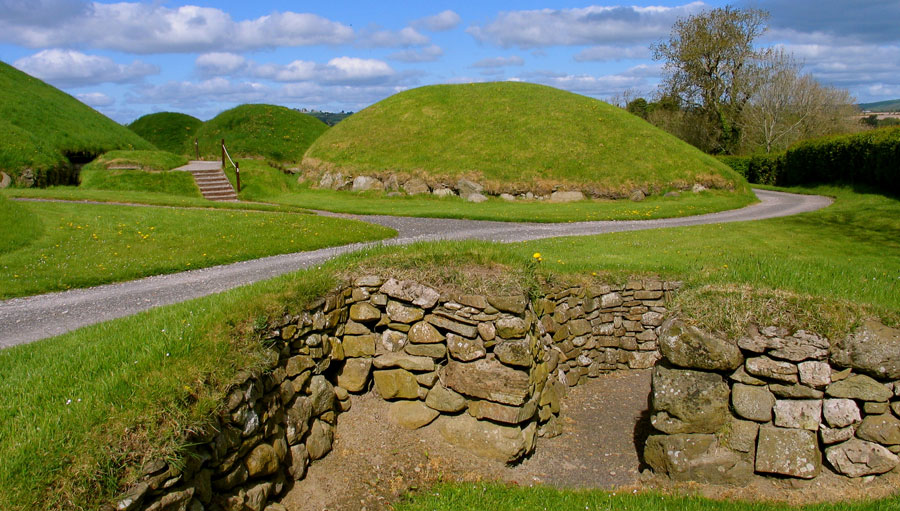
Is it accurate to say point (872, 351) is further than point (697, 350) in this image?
No

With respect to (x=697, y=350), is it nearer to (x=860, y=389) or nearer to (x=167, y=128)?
(x=860, y=389)

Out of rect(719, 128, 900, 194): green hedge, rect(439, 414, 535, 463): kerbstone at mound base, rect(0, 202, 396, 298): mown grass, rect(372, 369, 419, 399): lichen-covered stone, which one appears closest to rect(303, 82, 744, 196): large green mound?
rect(719, 128, 900, 194): green hedge

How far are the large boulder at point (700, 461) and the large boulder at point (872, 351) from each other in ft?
6.05

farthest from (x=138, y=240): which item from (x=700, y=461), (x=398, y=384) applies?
(x=700, y=461)

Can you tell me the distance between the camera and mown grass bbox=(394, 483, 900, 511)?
6.66 metres

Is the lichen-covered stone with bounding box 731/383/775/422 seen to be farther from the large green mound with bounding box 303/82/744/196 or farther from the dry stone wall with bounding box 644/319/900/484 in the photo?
the large green mound with bounding box 303/82/744/196

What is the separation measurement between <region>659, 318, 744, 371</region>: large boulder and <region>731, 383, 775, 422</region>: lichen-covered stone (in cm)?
33

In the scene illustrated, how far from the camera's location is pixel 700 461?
24.7 feet

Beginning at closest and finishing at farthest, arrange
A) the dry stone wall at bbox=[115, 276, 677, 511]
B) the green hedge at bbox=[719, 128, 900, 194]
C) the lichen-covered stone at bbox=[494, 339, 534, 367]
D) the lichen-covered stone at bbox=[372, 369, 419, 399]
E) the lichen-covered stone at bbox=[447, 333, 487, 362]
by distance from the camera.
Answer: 1. the dry stone wall at bbox=[115, 276, 677, 511]
2. the lichen-covered stone at bbox=[494, 339, 534, 367]
3. the lichen-covered stone at bbox=[447, 333, 487, 362]
4. the lichen-covered stone at bbox=[372, 369, 419, 399]
5. the green hedge at bbox=[719, 128, 900, 194]

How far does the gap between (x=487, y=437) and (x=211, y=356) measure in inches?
161

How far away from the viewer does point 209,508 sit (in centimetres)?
561

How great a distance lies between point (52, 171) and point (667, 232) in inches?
1113

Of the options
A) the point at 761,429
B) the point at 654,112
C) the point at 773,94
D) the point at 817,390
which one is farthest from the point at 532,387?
the point at 654,112

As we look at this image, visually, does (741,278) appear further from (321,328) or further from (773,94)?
(773,94)
